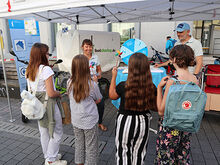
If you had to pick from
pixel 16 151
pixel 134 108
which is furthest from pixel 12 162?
pixel 134 108

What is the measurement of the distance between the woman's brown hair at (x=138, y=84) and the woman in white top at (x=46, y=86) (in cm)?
103

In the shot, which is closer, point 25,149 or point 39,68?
point 39,68

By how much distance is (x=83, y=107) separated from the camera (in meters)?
2.00

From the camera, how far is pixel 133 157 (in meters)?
1.88

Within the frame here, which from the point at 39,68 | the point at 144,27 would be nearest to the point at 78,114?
the point at 39,68

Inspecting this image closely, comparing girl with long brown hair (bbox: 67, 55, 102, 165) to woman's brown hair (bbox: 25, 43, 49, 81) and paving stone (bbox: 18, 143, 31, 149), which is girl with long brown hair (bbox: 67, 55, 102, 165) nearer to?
woman's brown hair (bbox: 25, 43, 49, 81)

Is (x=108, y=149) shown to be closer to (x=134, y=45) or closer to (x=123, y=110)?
(x=123, y=110)

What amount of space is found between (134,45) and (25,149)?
2736 millimetres

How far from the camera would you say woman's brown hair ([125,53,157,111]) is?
65.6 inches

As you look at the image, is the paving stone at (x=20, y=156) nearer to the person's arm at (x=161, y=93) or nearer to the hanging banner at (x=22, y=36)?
the hanging banner at (x=22, y=36)

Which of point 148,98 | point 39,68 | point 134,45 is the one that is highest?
point 134,45

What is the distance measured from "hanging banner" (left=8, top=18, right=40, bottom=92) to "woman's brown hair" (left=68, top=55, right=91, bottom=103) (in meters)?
2.58

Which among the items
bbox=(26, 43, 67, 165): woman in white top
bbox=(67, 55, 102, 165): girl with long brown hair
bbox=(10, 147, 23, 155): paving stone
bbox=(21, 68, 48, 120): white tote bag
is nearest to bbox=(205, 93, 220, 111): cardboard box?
bbox=(67, 55, 102, 165): girl with long brown hair

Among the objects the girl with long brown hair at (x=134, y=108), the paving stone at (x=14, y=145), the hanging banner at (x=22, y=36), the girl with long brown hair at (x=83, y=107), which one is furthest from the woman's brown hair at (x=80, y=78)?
the hanging banner at (x=22, y=36)
